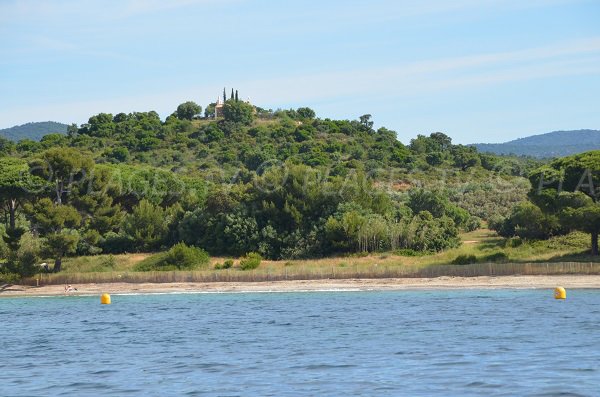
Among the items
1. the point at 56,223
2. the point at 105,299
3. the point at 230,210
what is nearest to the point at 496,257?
the point at 230,210

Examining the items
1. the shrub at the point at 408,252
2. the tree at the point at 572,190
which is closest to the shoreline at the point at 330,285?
the tree at the point at 572,190

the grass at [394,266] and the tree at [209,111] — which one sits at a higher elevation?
the tree at [209,111]

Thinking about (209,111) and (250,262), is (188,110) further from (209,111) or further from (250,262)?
(250,262)

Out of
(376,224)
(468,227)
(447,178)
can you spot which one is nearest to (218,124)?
(447,178)

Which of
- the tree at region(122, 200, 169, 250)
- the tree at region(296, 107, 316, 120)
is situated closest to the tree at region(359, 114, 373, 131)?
the tree at region(296, 107, 316, 120)

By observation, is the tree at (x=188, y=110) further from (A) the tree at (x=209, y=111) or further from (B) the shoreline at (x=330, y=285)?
(B) the shoreline at (x=330, y=285)

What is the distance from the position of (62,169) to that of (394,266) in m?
23.3

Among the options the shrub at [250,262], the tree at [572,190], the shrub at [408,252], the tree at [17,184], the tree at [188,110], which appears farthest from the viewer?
the tree at [188,110]

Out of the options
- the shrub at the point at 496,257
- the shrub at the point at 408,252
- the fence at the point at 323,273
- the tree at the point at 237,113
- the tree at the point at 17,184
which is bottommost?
the fence at the point at 323,273

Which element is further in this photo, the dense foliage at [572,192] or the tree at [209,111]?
the tree at [209,111]

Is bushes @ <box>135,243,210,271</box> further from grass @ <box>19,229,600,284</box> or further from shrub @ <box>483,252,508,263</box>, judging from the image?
shrub @ <box>483,252,508,263</box>

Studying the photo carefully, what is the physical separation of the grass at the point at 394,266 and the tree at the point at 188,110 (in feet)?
288

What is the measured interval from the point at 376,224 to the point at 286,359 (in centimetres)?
3222

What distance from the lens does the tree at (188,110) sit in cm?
14888
